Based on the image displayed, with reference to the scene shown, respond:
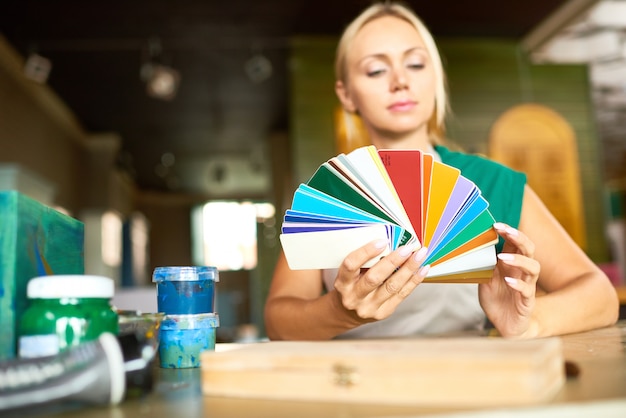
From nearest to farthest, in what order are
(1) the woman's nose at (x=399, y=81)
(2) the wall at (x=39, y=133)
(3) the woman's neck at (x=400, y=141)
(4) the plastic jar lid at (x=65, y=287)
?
(4) the plastic jar lid at (x=65, y=287) → (1) the woman's nose at (x=399, y=81) → (3) the woman's neck at (x=400, y=141) → (2) the wall at (x=39, y=133)

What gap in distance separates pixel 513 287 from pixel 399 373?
382mm

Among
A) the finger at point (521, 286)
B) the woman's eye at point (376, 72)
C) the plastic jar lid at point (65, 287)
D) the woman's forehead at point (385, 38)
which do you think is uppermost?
the woman's forehead at point (385, 38)

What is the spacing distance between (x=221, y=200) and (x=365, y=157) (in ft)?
45.5

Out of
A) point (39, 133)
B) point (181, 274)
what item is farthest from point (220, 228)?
point (181, 274)

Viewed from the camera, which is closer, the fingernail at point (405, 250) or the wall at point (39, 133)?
the fingernail at point (405, 250)

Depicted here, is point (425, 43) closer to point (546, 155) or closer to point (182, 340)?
point (182, 340)

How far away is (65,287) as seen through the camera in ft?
2.22

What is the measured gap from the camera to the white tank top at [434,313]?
141cm

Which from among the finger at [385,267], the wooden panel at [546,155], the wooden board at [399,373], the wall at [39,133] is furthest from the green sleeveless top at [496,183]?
the wall at [39,133]

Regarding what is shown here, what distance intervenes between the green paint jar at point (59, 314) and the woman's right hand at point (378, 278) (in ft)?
1.12

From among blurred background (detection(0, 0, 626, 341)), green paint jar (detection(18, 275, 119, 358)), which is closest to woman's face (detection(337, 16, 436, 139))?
green paint jar (detection(18, 275, 119, 358))

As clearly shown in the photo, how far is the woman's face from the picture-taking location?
54.0 inches

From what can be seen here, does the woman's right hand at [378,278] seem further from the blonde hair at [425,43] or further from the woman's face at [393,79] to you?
the blonde hair at [425,43]

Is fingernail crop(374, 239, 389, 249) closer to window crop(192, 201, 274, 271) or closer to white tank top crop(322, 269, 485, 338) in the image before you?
white tank top crop(322, 269, 485, 338)
